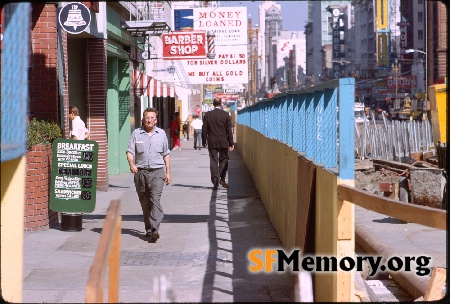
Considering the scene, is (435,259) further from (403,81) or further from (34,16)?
(403,81)

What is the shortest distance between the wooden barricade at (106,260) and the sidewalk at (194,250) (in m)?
3.26

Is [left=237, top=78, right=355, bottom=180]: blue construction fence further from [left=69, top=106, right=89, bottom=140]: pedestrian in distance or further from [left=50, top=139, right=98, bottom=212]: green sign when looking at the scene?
[left=69, top=106, right=89, bottom=140]: pedestrian in distance

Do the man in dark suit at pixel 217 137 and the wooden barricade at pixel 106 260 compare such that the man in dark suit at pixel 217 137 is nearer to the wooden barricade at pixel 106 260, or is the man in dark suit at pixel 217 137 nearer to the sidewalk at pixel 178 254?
the sidewalk at pixel 178 254

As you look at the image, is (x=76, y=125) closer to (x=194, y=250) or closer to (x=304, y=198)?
(x=194, y=250)

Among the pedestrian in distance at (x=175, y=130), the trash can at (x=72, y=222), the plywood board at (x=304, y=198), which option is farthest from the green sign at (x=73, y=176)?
the pedestrian in distance at (x=175, y=130)

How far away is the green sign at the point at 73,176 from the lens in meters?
12.2

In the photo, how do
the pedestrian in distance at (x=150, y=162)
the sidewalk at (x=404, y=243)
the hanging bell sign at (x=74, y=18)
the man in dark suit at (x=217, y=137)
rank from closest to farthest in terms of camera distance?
the sidewalk at (x=404, y=243) < the pedestrian in distance at (x=150, y=162) < the hanging bell sign at (x=74, y=18) < the man in dark suit at (x=217, y=137)

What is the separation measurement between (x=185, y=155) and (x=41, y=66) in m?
21.0

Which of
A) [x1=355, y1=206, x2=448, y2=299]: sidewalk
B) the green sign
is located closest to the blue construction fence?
[x1=355, y1=206, x2=448, y2=299]: sidewalk

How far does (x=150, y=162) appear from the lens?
453 inches

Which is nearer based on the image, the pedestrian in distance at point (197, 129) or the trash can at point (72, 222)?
the trash can at point (72, 222)

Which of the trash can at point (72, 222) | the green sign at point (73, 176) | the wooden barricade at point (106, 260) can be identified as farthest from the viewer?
the trash can at point (72, 222)

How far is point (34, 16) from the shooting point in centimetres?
1351

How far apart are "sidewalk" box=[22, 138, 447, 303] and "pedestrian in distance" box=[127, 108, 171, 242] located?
1.43 ft
